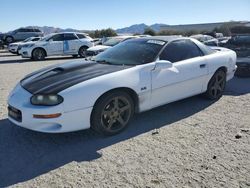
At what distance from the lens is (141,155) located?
12.5 ft

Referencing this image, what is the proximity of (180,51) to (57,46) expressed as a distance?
13.0 meters

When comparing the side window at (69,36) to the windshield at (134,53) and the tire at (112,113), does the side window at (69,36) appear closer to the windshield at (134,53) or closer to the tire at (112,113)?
the windshield at (134,53)

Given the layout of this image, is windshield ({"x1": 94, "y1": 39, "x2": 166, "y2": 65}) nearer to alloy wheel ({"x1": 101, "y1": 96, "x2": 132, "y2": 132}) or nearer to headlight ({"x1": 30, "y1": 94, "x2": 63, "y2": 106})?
alloy wheel ({"x1": 101, "y1": 96, "x2": 132, "y2": 132})

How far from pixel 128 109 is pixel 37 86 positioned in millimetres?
1369

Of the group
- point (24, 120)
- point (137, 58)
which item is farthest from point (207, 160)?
point (24, 120)

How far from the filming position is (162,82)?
16.0 feet

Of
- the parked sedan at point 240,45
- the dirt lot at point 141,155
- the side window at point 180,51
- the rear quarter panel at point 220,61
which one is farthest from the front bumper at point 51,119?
the parked sedan at point 240,45

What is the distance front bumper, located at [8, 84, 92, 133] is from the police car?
13376 millimetres

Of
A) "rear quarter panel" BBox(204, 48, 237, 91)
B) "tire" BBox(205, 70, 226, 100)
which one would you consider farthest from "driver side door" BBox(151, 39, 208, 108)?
"tire" BBox(205, 70, 226, 100)

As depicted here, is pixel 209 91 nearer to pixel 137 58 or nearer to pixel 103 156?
pixel 137 58

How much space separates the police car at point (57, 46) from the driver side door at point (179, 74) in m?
12.2

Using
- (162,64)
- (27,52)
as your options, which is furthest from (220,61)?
(27,52)

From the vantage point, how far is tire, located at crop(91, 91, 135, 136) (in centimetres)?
420

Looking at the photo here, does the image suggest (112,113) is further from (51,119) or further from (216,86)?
(216,86)
